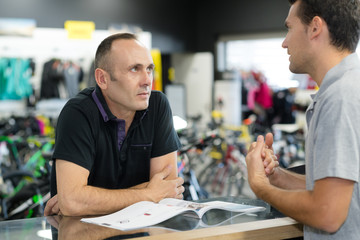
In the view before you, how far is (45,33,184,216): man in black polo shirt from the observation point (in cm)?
231

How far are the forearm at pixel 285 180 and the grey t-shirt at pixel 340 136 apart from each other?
0.38 metres

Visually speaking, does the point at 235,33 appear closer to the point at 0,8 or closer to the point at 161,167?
the point at 0,8

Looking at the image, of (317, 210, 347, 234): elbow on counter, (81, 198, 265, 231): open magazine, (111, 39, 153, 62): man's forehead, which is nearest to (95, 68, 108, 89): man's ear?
(111, 39, 153, 62): man's forehead

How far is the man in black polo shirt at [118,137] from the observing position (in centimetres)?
231

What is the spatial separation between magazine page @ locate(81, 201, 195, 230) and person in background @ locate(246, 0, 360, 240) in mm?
340

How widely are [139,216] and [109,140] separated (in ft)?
2.22

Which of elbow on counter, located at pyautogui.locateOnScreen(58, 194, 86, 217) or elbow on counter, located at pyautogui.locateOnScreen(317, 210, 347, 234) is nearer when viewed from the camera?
elbow on counter, located at pyautogui.locateOnScreen(317, 210, 347, 234)

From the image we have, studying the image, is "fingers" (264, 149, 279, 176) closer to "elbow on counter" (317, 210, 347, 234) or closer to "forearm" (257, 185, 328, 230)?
"forearm" (257, 185, 328, 230)

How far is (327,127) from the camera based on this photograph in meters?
1.57

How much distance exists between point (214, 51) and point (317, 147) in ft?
35.1

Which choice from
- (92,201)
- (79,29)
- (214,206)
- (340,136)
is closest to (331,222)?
(340,136)

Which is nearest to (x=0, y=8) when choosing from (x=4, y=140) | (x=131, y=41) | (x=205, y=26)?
(x=4, y=140)

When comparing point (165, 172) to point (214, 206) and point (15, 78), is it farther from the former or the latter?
point (15, 78)

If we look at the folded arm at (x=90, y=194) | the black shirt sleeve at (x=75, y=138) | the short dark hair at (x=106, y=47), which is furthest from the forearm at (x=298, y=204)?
the short dark hair at (x=106, y=47)
